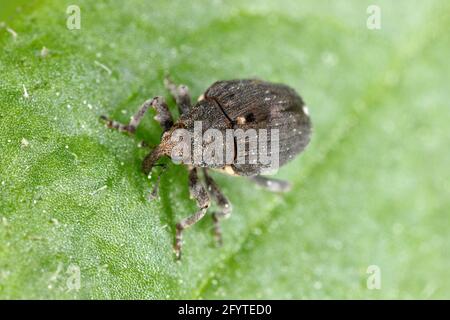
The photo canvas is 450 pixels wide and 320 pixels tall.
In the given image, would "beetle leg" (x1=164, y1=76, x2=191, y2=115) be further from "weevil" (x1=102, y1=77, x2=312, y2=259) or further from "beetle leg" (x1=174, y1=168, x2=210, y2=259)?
"beetle leg" (x1=174, y1=168, x2=210, y2=259)

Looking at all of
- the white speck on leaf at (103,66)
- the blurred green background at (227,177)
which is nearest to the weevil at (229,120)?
the blurred green background at (227,177)

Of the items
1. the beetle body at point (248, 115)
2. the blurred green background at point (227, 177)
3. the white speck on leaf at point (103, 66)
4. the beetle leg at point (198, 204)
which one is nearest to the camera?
the blurred green background at point (227, 177)

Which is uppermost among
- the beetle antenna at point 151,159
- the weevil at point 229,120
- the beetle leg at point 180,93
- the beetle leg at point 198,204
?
the beetle leg at point 180,93

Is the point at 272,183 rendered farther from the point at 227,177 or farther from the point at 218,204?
the point at 218,204

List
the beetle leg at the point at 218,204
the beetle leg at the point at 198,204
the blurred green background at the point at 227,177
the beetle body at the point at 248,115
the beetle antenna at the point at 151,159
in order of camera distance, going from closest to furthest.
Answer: the blurred green background at the point at 227,177 → the beetle antenna at the point at 151,159 → the beetle leg at the point at 198,204 → the beetle body at the point at 248,115 → the beetle leg at the point at 218,204

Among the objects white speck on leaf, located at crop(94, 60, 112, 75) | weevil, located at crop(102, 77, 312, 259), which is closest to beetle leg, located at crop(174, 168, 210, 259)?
weevil, located at crop(102, 77, 312, 259)

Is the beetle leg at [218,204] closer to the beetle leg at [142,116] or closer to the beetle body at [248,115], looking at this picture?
the beetle body at [248,115]
